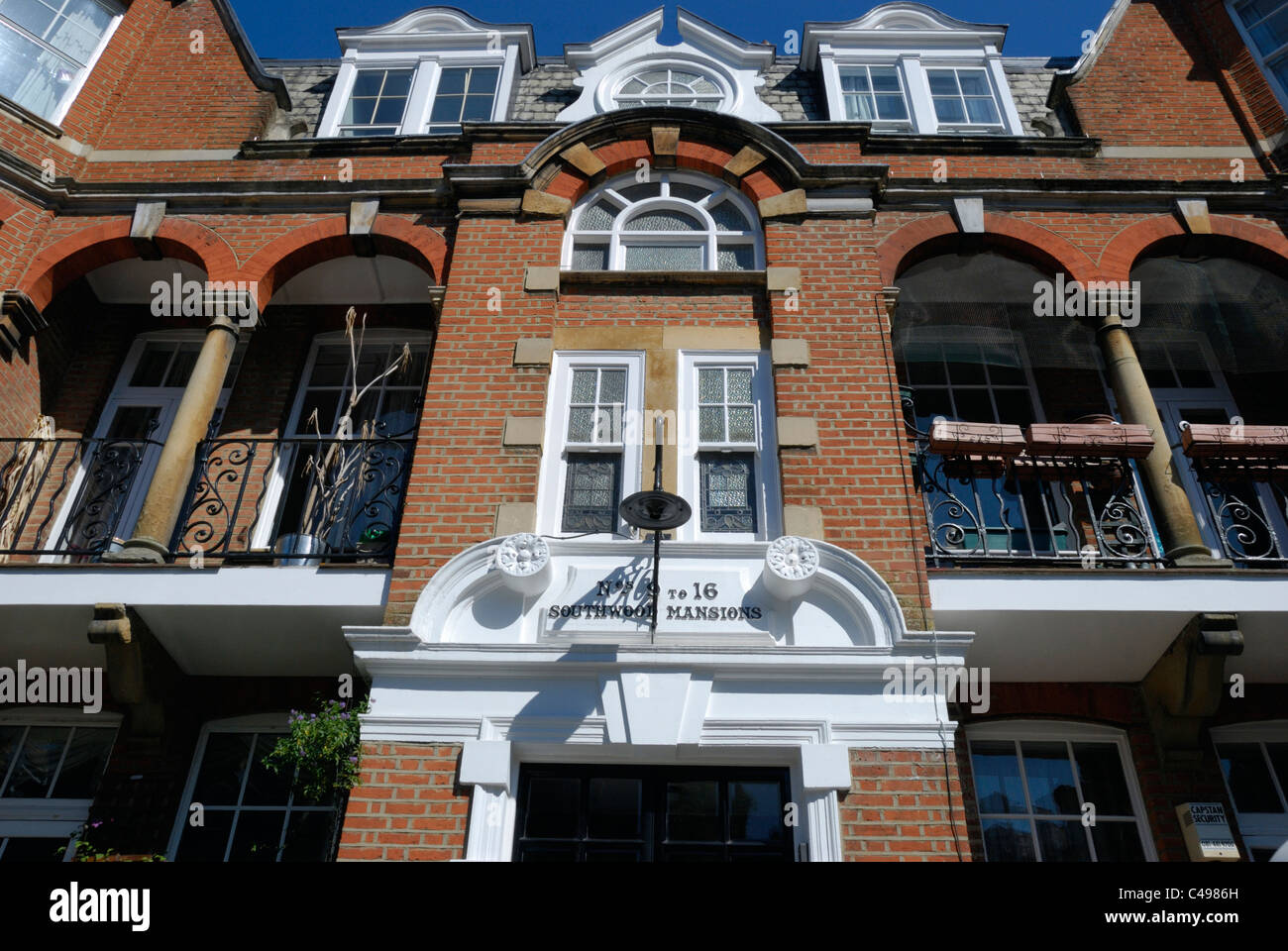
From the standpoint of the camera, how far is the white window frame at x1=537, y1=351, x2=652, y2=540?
7117mm

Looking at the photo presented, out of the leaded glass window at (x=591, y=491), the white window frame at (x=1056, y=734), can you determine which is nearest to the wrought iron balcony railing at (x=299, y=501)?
the leaded glass window at (x=591, y=491)

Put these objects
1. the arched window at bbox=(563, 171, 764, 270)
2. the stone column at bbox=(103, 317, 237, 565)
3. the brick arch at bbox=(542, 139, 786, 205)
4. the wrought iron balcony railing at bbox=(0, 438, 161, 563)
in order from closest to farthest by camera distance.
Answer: the stone column at bbox=(103, 317, 237, 565)
the wrought iron balcony railing at bbox=(0, 438, 161, 563)
the arched window at bbox=(563, 171, 764, 270)
the brick arch at bbox=(542, 139, 786, 205)

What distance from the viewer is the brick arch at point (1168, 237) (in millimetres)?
8688

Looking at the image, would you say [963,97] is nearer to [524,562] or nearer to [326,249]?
[326,249]

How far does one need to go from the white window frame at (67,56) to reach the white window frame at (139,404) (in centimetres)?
249

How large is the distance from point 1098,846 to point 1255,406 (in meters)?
5.16

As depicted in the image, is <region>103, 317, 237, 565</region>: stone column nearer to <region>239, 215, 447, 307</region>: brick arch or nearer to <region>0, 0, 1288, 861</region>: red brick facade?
<region>239, 215, 447, 307</region>: brick arch

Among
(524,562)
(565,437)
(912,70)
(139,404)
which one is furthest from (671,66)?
(524,562)

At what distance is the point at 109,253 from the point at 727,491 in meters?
6.46

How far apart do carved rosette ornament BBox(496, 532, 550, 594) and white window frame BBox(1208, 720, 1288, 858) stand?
5103 millimetres

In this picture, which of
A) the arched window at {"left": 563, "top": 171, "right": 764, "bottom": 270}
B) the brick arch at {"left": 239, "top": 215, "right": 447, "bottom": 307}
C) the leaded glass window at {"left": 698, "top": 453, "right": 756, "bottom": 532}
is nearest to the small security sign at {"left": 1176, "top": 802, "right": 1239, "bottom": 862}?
the leaded glass window at {"left": 698, "top": 453, "right": 756, "bottom": 532}

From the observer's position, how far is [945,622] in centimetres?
658

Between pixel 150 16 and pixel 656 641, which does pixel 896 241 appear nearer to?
pixel 656 641

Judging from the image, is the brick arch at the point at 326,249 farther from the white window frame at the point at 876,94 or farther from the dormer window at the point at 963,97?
the dormer window at the point at 963,97
